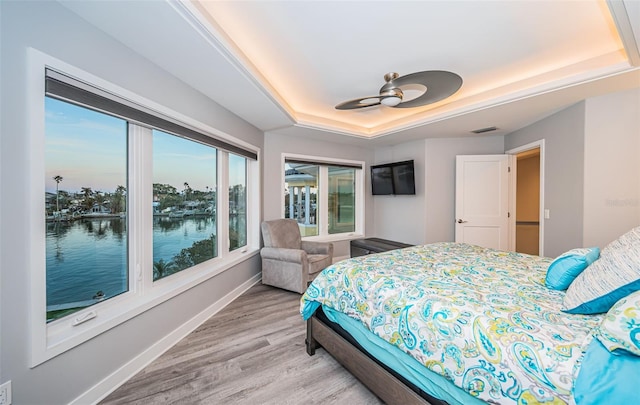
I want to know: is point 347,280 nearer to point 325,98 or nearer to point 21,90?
point 21,90

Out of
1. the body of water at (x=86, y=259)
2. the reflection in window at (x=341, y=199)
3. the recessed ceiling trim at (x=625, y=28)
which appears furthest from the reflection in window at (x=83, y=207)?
the reflection in window at (x=341, y=199)

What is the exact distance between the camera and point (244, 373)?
1.82m

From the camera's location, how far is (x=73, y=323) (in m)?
1.51

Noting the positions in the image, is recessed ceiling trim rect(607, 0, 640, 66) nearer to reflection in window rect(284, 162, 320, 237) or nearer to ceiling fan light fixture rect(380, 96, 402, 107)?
ceiling fan light fixture rect(380, 96, 402, 107)

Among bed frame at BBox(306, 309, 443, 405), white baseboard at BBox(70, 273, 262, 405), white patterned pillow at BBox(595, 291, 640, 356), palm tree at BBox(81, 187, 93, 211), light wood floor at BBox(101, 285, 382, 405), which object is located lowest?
light wood floor at BBox(101, 285, 382, 405)

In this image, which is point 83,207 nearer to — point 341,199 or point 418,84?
point 418,84

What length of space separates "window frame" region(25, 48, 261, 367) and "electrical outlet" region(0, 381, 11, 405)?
0.34 ft

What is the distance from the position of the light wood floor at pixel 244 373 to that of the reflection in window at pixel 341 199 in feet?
9.15

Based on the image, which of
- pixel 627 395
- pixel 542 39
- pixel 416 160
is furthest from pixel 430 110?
pixel 627 395

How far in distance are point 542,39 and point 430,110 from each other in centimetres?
154

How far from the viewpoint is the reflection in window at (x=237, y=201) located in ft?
11.1

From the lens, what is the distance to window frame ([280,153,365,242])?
4.29 m

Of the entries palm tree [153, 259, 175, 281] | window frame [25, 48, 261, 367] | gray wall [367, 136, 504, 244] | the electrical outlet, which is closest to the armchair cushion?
window frame [25, 48, 261, 367]

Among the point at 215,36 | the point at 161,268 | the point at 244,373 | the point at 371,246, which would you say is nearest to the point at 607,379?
the point at 244,373
